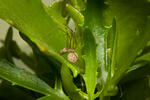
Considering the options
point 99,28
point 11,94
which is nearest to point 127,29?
point 99,28

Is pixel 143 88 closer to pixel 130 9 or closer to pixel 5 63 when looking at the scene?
pixel 130 9

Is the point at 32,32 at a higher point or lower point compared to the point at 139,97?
higher

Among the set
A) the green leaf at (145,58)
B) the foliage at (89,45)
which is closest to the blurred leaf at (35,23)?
the foliage at (89,45)

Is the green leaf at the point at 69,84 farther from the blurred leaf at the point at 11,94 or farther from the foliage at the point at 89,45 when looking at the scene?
the blurred leaf at the point at 11,94

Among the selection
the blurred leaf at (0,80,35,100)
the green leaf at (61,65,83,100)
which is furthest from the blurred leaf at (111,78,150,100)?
the blurred leaf at (0,80,35,100)

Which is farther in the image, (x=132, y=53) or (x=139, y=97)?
(x=139, y=97)

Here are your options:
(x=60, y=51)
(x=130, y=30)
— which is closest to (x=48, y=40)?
(x=60, y=51)

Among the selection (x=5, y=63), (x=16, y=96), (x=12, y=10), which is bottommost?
(x=16, y=96)
